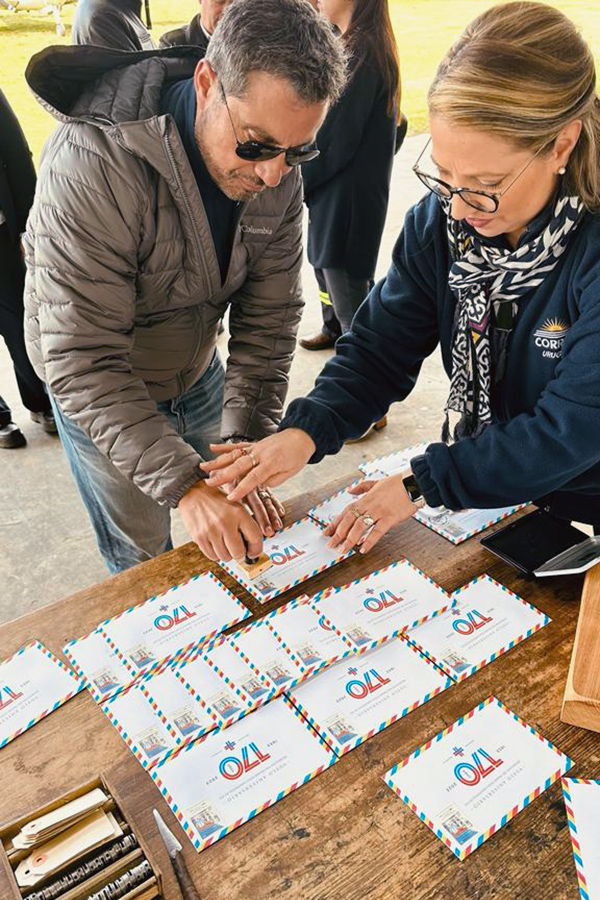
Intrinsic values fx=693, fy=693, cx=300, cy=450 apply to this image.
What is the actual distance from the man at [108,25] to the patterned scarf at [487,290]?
5.05 ft

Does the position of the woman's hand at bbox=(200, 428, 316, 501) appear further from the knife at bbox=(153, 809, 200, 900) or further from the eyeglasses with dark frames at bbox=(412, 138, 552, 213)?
the knife at bbox=(153, 809, 200, 900)

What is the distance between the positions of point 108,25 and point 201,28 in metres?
0.30

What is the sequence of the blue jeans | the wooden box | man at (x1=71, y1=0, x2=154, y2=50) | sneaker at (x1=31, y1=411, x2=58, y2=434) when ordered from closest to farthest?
the wooden box
the blue jeans
man at (x1=71, y1=0, x2=154, y2=50)
sneaker at (x1=31, y1=411, x2=58, y2=434)

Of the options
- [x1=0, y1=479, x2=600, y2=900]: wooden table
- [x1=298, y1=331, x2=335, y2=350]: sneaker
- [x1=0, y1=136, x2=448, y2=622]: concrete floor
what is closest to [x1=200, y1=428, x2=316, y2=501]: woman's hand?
[x1=0, y1=479, x2=600, y2=900]: wooden table

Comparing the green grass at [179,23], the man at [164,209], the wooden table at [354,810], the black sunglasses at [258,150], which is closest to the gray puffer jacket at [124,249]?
the man at [164,209]

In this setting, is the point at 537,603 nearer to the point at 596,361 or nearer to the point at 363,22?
the point at 596,361

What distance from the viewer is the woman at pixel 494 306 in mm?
1070

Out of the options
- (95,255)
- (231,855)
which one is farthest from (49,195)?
(231,855)

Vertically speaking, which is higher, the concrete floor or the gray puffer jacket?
the gray puffer jacket

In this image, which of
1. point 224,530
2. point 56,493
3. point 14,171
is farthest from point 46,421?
point 224,530

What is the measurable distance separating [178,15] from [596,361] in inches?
202

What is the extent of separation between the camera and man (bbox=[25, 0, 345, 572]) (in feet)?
3.99

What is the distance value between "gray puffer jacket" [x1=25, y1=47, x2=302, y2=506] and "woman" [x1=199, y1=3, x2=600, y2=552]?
266 millimetres

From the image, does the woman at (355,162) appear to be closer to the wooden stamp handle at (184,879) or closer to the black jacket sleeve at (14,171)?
→ the black jacket sleeve at (14,171)
